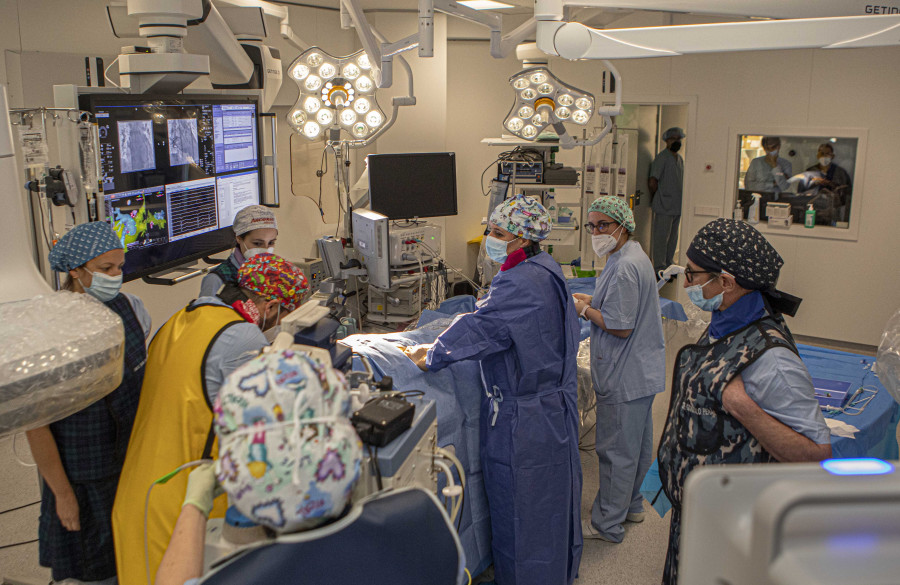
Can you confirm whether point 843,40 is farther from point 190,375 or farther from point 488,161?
point 488,161

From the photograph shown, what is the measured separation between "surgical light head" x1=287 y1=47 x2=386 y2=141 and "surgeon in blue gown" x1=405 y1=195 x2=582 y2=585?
1.75 m

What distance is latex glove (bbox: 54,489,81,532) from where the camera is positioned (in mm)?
2164

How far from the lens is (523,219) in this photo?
9.23ft

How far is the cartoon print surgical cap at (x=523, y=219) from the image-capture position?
111 inches

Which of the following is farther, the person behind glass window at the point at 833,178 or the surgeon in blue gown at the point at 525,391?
the person behind glass window at the point at 833,178

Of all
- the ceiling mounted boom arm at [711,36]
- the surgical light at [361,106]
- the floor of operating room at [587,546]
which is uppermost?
the surgical light at [361,106]

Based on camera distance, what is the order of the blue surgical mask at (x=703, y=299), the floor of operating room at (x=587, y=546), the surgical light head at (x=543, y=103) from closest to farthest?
the blue surgical mask at (x=703, y=299), the floor of operating room at (x=587, y=546), the surgical light head at (x=543, y=103)

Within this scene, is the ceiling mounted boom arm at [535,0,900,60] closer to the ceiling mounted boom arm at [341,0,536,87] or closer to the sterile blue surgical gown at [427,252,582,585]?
the sterile blue surgical gown at [427,252,582,585]

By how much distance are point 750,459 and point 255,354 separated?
1350mm

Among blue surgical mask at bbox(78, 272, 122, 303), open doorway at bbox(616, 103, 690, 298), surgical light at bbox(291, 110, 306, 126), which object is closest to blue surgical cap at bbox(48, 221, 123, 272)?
blue surgical mask at bbox(78, 272, 122, 303)

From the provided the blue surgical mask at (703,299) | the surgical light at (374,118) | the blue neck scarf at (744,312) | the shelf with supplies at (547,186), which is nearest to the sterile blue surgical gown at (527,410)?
the blue surgical mask at (703,299)

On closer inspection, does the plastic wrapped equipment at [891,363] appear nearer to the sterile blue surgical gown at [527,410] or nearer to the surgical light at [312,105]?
the sterile blue surgical gown at [527,410]

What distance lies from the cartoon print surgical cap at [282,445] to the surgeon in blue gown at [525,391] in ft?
5.11

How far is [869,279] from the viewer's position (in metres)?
6.14
